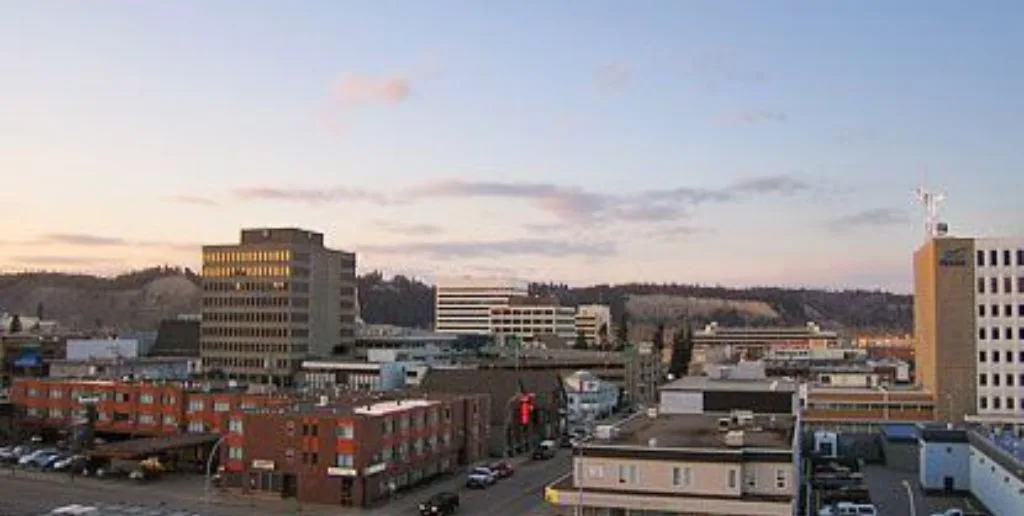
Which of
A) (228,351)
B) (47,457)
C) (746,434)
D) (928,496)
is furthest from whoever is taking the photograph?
(228,351)

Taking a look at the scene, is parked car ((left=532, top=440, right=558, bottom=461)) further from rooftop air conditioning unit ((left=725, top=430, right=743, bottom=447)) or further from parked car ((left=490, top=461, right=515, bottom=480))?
rooftop air conditioning unit ((left=725, top=430, right=743, bottom=447))

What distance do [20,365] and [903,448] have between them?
81.1m

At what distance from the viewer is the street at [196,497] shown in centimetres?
5428

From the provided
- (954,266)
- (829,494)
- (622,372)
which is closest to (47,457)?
(829,494)

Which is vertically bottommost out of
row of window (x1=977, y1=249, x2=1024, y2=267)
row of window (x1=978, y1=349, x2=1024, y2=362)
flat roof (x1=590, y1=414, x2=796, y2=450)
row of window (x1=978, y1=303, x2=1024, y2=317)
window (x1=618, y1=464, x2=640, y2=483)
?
window (x1=618, y1=464, x2=640, y2=483)

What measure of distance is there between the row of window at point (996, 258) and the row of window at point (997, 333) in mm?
4900

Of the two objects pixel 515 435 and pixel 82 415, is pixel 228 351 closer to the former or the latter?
pixel 82 415

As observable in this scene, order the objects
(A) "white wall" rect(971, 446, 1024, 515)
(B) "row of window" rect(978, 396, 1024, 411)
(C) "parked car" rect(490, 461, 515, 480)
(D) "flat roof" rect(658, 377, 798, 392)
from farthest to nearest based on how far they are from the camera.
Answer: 1. (B) "row of window" rect(978, 396, 1024, 411)
2. (D) "flat roof" rect(658, 377, 798, 392)
3. (C) "parked car" rect(490, 461, 515, 480)
4. (A) "white wall" rect(971, 446, 1024, 515)

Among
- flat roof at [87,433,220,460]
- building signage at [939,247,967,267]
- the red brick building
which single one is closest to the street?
the red brick building

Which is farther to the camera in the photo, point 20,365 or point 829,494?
point 20,365

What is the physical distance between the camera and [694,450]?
1666 inches

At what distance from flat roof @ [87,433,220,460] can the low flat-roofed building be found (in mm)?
29845

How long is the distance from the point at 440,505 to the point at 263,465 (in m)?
11.4

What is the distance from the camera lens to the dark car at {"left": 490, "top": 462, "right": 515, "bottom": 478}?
66188 mm
